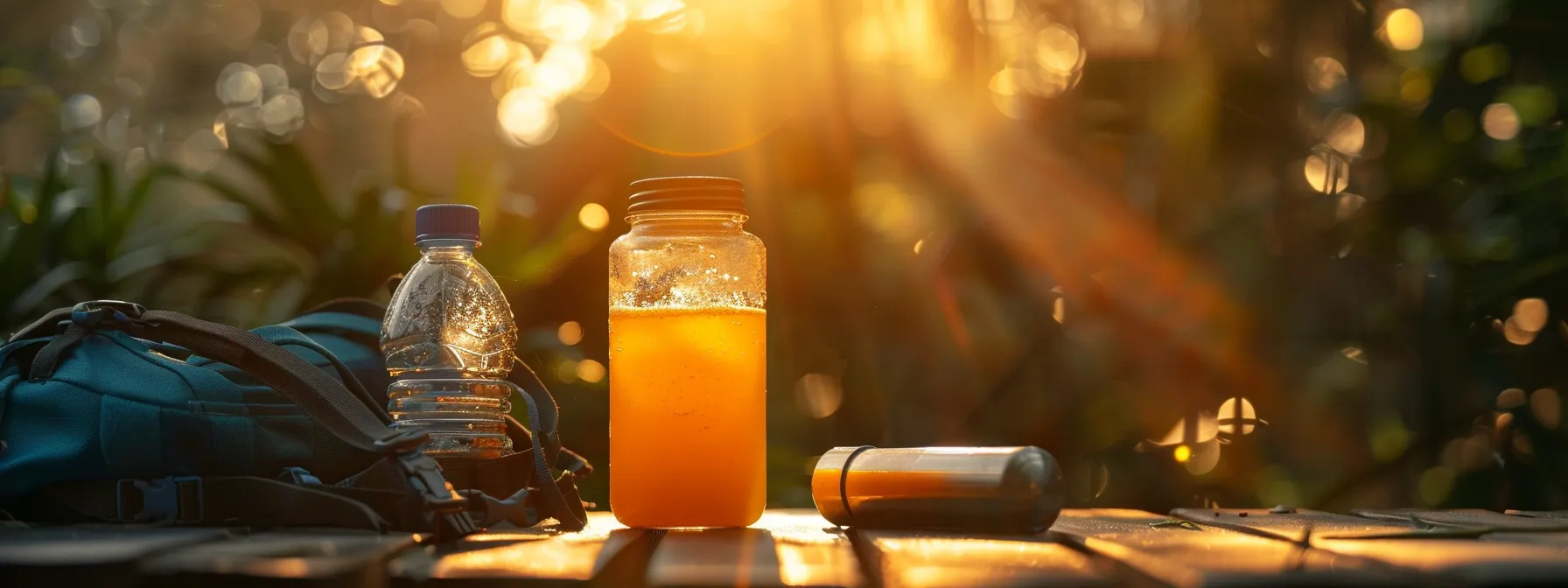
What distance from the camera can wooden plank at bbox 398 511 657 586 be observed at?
54.3 inches

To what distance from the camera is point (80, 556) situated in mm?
1406

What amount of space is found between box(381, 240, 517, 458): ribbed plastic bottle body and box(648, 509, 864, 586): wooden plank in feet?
1.75

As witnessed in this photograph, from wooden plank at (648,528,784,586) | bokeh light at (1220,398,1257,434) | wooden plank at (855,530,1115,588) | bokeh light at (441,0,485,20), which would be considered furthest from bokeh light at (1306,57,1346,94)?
bokeh light at (441,0,485,20)

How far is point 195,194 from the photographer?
448 inches

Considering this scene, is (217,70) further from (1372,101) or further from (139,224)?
(1372,101)

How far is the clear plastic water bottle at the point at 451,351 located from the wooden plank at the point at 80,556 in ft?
2.01

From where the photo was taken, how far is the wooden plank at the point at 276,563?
133cm

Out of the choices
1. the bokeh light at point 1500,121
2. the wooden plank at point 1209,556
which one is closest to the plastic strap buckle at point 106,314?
the wooden plank at point 1209,556

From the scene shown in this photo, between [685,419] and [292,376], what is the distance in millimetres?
585

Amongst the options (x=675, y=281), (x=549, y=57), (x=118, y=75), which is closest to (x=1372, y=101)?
(x=675, y=281)

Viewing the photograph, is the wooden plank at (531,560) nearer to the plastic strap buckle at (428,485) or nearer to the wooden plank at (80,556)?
the plastic strap buckle at (428,485)

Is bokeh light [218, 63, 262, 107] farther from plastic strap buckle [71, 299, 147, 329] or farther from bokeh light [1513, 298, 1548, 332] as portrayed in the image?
bokeh light [1513, 298, 1548, 332]

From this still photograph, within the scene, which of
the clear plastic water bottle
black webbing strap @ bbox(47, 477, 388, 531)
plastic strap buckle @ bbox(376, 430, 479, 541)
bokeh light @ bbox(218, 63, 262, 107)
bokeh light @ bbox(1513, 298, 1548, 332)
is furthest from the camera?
bokeh light @ bbox(218, 63, 262, 107)

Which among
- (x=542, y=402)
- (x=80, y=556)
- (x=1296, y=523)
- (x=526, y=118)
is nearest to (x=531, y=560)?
(x=80, y=556)
